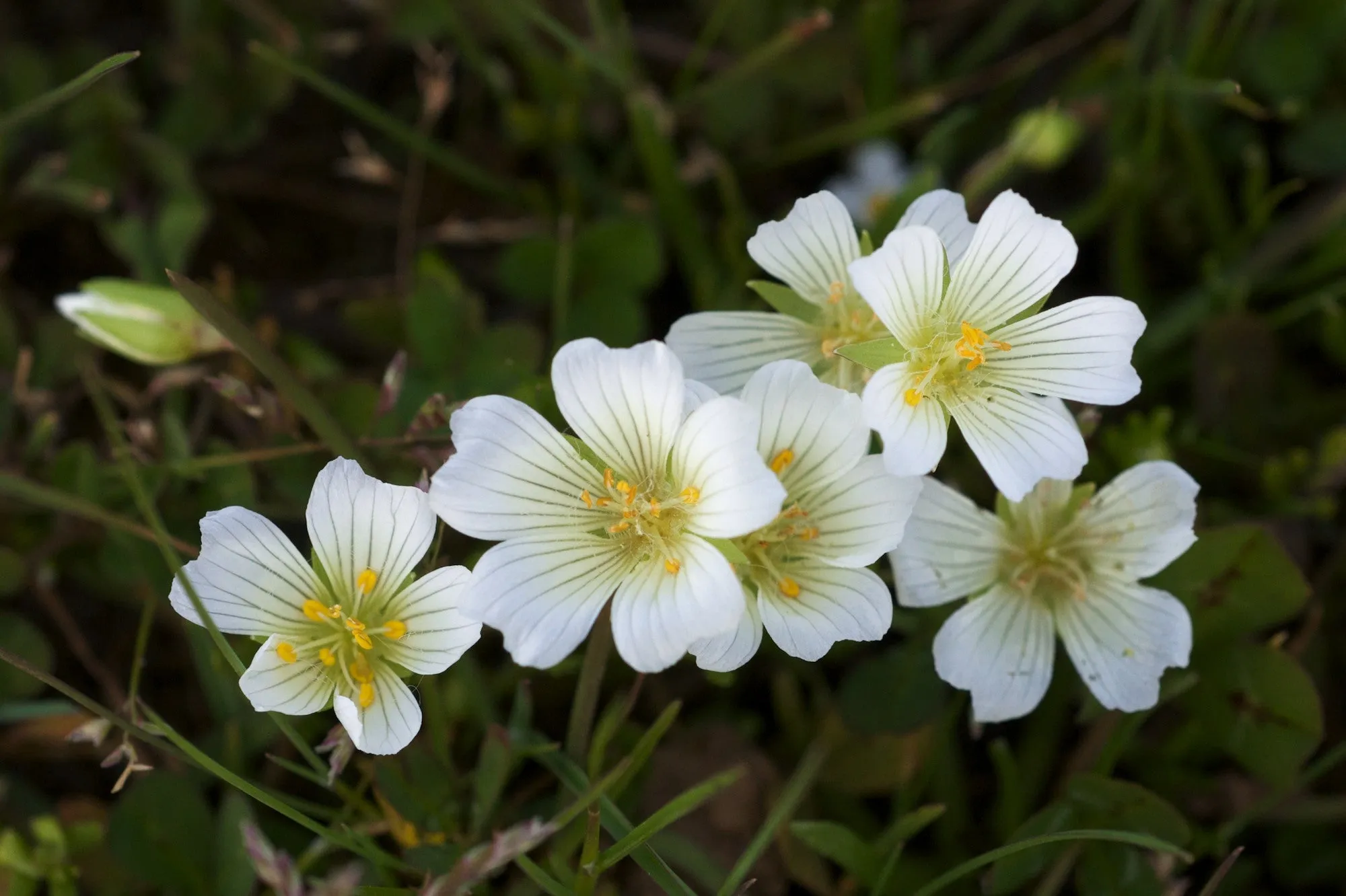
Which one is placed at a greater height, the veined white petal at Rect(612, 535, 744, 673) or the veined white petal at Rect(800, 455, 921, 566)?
the veined white petal at Rect(800, 455, 921, 566)

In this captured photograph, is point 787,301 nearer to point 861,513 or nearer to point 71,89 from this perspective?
point 861,513

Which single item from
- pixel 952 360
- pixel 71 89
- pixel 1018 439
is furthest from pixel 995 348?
pixel 71 89

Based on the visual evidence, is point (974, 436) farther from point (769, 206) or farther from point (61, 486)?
point (61, 486)

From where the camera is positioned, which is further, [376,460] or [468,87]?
[468,87]

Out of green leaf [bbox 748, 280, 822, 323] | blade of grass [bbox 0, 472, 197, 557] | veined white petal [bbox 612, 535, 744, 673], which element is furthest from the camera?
blade of grass [bbox 0, 472, 197, 557]

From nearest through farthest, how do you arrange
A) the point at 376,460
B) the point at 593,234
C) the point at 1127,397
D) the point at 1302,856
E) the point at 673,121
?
the point at 1127,397, the point at 376,460, the point at 1302,856, the point at 593,234, the point at 673,121

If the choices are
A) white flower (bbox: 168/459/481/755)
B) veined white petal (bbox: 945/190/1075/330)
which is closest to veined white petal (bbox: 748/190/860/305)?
veined white petal (bbox: 945/190/1075/330)

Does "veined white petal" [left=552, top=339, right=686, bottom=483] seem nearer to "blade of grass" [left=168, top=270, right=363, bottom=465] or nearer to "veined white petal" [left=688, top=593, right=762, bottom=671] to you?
"veined white petal" [left=688, top=593, right=762, bottom=671]

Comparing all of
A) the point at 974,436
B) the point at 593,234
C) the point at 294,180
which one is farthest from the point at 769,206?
the point at 974,436
